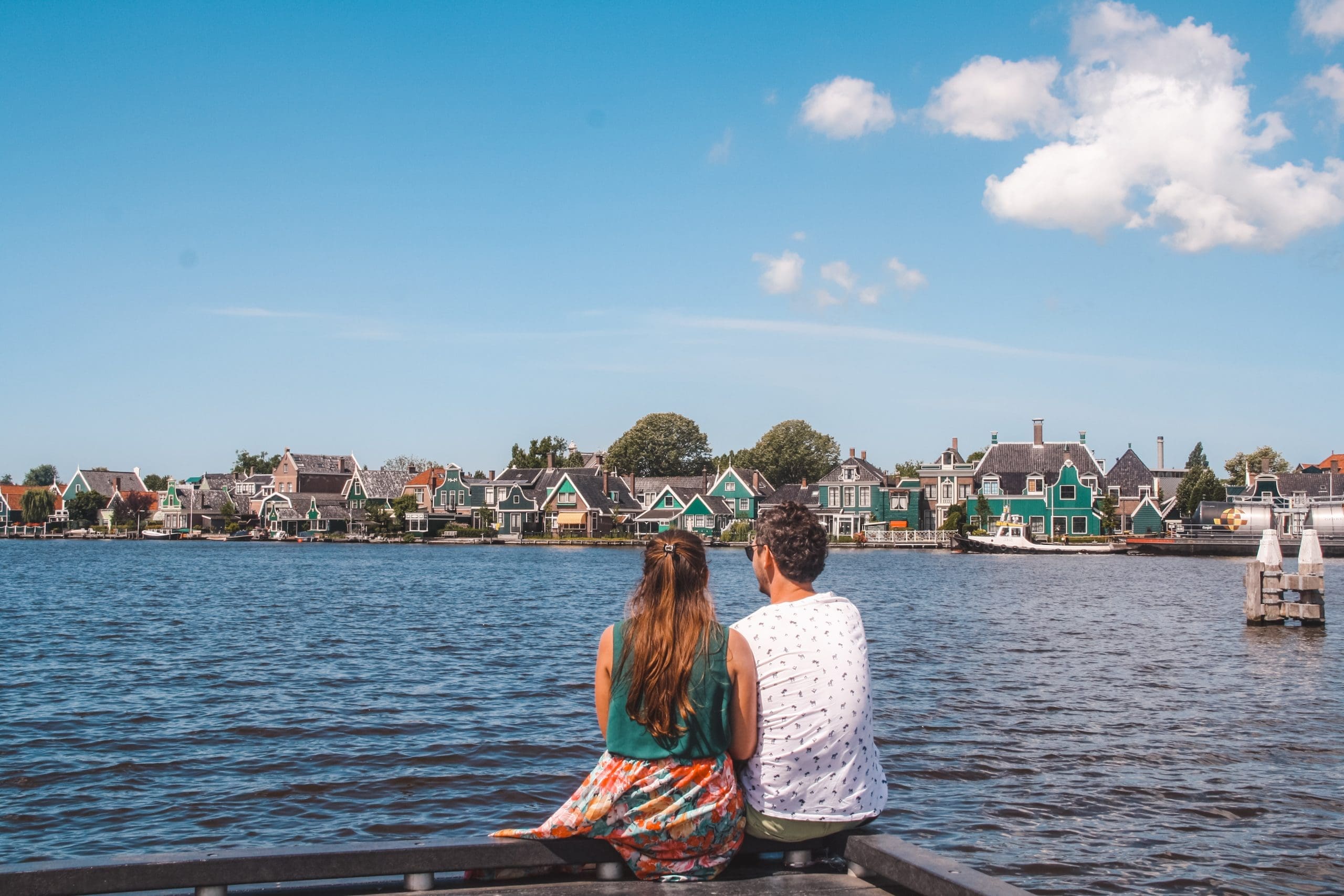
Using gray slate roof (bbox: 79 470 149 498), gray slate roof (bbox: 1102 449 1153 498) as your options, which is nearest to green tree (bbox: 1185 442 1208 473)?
gray slate roof (bbox: 1102 449 1153 498)

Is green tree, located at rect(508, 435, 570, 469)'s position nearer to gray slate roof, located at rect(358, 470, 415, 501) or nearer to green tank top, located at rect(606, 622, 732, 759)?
gray slate roof, located at rect(358, 470, 415, 501)

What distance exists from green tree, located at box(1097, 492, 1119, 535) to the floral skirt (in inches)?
3636

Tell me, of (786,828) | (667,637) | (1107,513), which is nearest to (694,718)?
(667,637)

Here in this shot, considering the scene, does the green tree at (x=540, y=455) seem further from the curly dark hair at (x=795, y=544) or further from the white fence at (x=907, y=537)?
the curly dark hair at (x=795, y=544)

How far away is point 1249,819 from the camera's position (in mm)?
10461

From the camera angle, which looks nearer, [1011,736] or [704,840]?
[704,840]

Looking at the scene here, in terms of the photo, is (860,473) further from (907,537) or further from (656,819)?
(656,819)

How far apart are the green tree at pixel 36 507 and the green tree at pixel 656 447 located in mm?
70729

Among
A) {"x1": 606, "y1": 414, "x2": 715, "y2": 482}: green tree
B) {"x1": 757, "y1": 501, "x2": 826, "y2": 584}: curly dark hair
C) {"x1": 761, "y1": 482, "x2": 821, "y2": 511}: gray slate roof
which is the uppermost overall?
{"x1": 606, "y1": 414, "x2": 715, "y2": 482}: green tree

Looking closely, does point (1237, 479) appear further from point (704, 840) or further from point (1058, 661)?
point (704, 840)

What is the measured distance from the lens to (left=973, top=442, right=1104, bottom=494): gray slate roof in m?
92.1

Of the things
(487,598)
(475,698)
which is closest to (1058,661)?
(475,698)

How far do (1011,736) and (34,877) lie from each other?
466 inches

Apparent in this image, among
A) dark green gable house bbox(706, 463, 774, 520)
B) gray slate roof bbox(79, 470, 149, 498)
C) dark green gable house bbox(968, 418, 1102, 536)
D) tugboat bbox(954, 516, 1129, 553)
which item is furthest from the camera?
gray slate roof bbox(79, 470, 149, 498)
